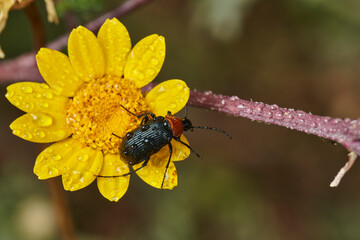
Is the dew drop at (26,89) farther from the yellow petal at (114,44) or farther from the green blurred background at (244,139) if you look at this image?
the green blurred background at (244,139)

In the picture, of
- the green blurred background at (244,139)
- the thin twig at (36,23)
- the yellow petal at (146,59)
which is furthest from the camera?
the green blurred background at (244,139)

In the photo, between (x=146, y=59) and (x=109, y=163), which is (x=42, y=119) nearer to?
(x=109, y=163)

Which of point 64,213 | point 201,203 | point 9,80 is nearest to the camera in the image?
point 9,80

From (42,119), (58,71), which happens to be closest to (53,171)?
(42,119)

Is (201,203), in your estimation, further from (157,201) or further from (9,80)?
(9,80)

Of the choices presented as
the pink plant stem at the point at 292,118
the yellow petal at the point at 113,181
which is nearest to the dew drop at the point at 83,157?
the yellow petal at the point at 113,181

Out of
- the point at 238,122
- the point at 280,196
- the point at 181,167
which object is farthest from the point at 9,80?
the point at 280,196
